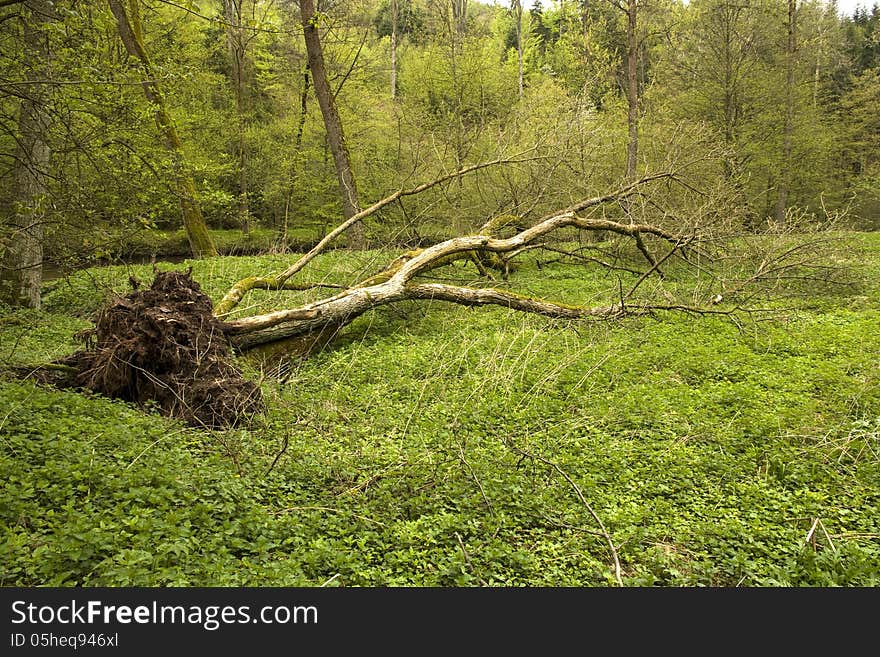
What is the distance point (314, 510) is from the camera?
4219 mm

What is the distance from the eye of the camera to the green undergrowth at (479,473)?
3512 mm

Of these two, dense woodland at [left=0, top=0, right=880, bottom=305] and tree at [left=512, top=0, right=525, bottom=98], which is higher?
tree at [left=512, top=0, right=525, bottom=98]

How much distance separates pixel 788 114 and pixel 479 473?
21691 mm

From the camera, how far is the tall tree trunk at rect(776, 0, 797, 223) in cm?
2060

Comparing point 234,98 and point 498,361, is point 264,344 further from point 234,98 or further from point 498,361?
point 234,98

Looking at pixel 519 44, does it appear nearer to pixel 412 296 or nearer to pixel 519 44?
pixel 519 44

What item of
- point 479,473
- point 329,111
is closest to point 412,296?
point 479,473

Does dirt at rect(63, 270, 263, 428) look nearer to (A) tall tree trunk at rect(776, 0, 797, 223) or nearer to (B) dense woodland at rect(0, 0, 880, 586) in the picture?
(B) dense woodland at rect(0, 0, 880, 586)

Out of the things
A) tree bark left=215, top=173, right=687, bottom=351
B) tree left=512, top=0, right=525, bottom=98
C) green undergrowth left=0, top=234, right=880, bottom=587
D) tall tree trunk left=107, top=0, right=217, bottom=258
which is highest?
tree left=512, top=0, right=525, bottom=98

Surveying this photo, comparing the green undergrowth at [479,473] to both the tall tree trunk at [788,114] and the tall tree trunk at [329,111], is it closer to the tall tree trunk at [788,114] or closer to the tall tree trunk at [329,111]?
the tall tree trunk at [329,111]

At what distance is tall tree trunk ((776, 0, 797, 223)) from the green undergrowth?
15844 millimetres

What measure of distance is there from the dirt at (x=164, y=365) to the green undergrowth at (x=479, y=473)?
35cm

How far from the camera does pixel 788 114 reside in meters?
20.7

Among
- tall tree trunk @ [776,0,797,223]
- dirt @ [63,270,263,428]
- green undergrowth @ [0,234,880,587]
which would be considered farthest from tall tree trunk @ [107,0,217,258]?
tall tree trunk @ [776,0,797,223]
